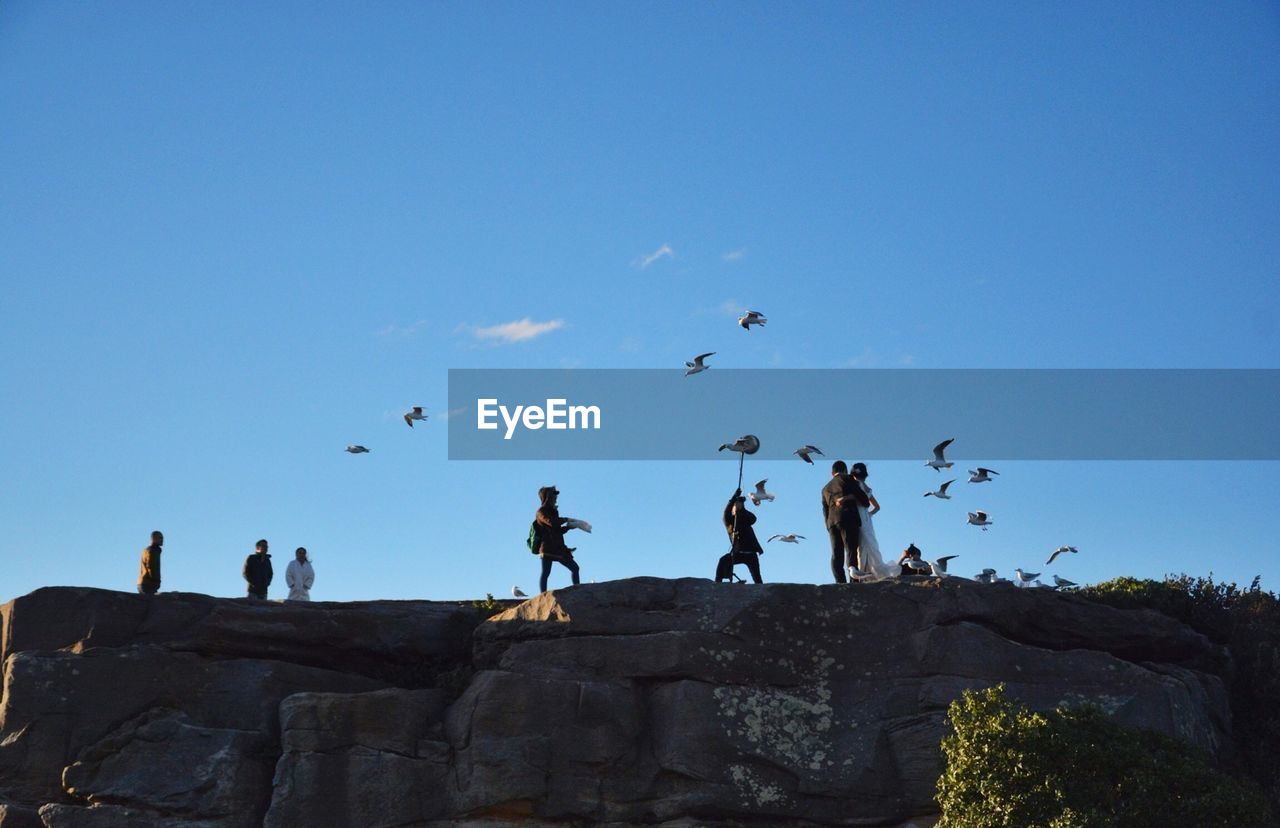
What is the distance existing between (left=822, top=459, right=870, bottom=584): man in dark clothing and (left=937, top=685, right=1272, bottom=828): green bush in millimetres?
4737

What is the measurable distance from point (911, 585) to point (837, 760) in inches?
135

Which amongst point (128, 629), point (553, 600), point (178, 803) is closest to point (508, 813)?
point (553, 600)

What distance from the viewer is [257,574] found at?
89.6 feet

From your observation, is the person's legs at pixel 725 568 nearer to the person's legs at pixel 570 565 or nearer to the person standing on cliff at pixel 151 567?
the person's legs at pixel 570 565

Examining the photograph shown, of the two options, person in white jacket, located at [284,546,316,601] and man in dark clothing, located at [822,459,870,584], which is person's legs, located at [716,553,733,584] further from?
person in white jacket, located at [284,546,316,601]

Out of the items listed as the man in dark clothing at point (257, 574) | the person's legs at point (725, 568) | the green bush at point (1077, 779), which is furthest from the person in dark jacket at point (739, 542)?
the man in dark clothing at point (257, 574)

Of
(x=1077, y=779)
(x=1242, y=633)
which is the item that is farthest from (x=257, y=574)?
(x=1242, y=633)

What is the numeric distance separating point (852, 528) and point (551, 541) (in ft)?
17.8

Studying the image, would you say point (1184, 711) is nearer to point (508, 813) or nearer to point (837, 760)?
point (837, 760)

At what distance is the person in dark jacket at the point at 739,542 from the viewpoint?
24797 millimetres

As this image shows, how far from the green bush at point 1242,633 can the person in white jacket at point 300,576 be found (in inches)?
585

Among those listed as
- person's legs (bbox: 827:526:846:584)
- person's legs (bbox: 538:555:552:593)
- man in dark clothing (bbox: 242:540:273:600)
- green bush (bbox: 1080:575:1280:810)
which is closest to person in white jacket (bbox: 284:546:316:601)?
man in dark clothing (bbox: 242:540:273:600)

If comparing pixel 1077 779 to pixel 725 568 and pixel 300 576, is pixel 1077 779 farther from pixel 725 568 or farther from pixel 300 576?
pixel 300 576

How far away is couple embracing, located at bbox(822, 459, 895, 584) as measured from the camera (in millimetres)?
24484
